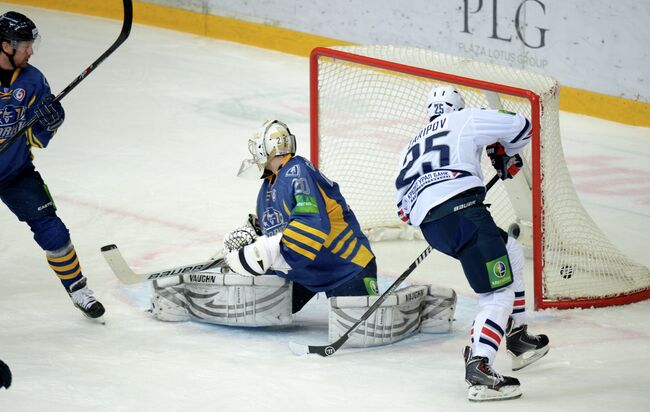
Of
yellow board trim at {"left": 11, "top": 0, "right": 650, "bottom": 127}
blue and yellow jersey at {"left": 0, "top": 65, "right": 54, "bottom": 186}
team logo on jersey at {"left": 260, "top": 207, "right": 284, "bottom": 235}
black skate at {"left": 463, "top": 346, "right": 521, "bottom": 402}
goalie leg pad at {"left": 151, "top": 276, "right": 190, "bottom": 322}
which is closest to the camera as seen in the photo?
black skate at {"left": 463, "top": 346, "right": 521, "bottom": 402}

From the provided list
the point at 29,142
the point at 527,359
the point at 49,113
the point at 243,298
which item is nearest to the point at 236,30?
the point at 29,142

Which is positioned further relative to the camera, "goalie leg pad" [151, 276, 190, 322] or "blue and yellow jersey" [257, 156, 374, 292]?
"goalie leg pad" [151, 276, 190, 322]

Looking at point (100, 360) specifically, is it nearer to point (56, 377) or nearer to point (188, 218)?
point (56, 377)

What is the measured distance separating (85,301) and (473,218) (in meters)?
1.55

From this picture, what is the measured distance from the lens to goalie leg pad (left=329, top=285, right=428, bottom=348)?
4.27 metres

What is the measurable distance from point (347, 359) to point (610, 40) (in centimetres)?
396

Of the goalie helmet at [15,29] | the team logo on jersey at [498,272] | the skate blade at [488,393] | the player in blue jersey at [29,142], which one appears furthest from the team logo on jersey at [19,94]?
the skate blade at [488,393]

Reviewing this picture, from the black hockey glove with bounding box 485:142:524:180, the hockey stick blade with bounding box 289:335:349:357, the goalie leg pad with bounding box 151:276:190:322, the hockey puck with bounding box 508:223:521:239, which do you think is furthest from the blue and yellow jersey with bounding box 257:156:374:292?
the hockey puck with bounding box 508:223:521:239

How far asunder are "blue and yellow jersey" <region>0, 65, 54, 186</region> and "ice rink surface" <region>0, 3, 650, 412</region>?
1.98 ft

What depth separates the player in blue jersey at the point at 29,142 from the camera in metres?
4.41

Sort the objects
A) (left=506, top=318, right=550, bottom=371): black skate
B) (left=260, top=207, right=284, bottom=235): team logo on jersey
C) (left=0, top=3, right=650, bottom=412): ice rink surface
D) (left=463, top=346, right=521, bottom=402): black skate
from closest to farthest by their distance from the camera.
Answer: (left=463, top=346, right=521, bottom=402): black skate, (left=0, top=3, right=650, bottom=412): ice rink surface, (left=506, top=318, right=550, bottom=371): black skate, (left=260, top=207, right=284, bottom=235): team logo on jersey

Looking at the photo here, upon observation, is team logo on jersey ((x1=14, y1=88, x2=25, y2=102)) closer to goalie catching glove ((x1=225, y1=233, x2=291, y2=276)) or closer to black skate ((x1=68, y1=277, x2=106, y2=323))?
black skate ((x1=68, y1=277, x2=106, y2=323))

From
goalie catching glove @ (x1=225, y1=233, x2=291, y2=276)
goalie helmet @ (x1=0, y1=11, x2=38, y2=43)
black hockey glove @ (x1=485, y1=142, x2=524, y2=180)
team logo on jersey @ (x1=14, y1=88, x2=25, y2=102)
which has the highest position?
goalie helmet @ (x1=0, y1=11, x2=38, y2=43)

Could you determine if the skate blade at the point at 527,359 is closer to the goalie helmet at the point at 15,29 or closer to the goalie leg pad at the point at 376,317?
the goalie leg pad at the point at 376,317
